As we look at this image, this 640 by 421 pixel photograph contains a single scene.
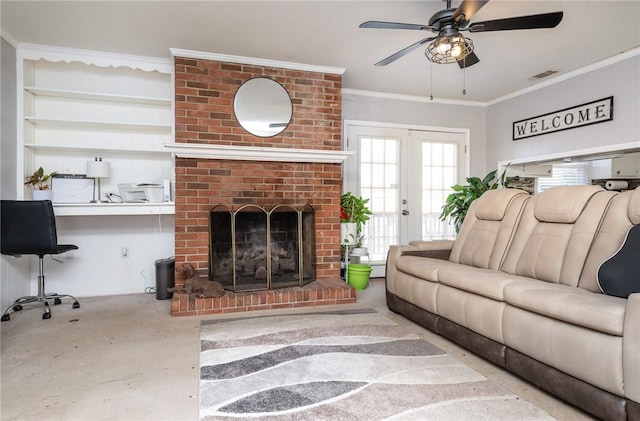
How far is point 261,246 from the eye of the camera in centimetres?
393

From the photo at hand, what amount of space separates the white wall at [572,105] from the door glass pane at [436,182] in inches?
23.5

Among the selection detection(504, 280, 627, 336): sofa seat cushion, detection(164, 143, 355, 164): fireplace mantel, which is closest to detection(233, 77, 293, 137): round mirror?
detection(164, 143, 355, 164): fireplace mantel

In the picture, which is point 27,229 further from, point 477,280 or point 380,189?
point 380,189

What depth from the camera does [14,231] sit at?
303cm

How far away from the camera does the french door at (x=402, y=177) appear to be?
191 inches

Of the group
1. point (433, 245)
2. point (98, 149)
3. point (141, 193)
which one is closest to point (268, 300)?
point (433, 245)

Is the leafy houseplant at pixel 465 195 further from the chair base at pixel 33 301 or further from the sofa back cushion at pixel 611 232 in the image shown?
the chair base at pixel 33 301

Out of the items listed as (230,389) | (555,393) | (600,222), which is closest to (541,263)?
(600,222)

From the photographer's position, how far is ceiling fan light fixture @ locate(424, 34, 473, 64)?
2.48 meters

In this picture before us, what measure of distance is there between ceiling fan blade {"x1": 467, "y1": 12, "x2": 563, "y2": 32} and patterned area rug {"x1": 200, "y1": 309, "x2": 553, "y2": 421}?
2.13 meters

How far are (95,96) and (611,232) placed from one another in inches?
177

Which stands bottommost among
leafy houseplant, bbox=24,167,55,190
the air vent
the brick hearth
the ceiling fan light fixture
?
the brick hearth

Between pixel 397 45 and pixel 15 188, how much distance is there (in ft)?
12.5

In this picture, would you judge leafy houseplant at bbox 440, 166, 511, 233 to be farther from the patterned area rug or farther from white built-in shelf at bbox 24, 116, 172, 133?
white built-in shelf at bbox 24, 116, 172, 133
